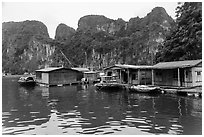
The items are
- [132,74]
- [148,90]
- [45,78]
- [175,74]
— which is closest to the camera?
[148,90]

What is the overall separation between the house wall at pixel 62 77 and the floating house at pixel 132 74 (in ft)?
31.4

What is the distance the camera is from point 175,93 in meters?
22.0

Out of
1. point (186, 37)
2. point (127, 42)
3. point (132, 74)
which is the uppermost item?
point (127, 42)

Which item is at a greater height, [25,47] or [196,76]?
[25,47]

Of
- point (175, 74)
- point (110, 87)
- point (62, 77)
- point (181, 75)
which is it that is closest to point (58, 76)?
point (62, 77)

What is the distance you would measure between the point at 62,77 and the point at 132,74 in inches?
560

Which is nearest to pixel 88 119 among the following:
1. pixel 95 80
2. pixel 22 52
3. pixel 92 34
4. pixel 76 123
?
pixel 76 123

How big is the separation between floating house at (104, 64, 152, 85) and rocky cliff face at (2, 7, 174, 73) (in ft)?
145

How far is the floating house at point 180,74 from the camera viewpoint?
22.7m

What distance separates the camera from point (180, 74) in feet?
80.9

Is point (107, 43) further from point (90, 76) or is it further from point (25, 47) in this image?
point (25, 47)

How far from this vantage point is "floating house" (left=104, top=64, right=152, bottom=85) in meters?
29.1

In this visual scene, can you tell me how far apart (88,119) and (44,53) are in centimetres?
13769

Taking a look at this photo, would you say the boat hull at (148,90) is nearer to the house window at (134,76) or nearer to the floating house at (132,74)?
the floating house at (132,74)
